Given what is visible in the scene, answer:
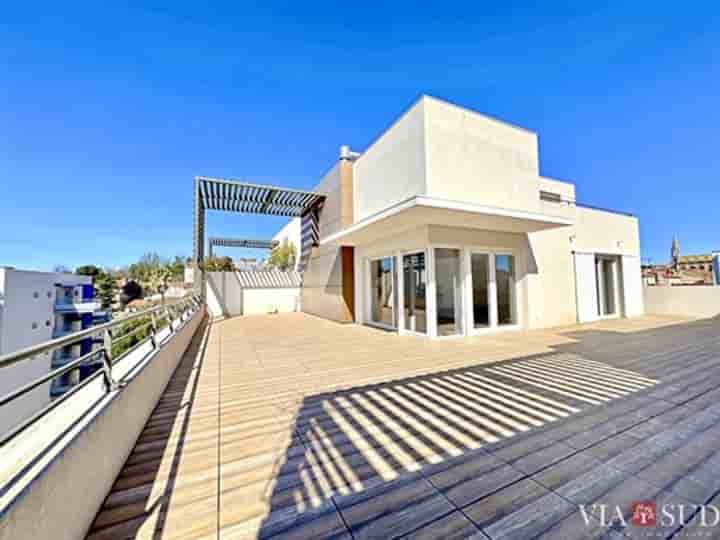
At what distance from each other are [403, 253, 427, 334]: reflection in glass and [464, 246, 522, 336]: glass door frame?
3.66ft

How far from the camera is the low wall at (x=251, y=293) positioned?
13484mm

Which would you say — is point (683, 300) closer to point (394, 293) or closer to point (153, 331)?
point (394, 293)

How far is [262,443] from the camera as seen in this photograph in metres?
2.33

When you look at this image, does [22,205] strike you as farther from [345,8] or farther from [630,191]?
[630,191]

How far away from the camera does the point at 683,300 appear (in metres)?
10.7

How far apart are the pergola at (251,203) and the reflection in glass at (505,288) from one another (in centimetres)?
716

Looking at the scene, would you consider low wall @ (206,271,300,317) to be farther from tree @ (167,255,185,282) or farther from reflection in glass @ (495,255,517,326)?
tree @ (167,255,185,282)

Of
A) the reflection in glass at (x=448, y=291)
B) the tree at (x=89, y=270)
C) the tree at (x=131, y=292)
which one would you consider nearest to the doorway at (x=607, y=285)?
the reflection in glass at (x=448, y=291)

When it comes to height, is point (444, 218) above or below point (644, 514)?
above

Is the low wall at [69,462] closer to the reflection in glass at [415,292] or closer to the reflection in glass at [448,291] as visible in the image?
the reflection in glass at [415,292]

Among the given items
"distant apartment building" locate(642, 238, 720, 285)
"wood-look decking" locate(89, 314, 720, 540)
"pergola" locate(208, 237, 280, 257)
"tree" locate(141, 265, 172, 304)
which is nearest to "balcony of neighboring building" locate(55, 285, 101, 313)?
"tree" locate(141, 265, 172, 304)

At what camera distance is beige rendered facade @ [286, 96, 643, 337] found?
625 cm

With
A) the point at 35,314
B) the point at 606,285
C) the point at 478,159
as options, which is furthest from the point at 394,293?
the point at 35,314

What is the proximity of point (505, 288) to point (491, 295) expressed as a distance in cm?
73
